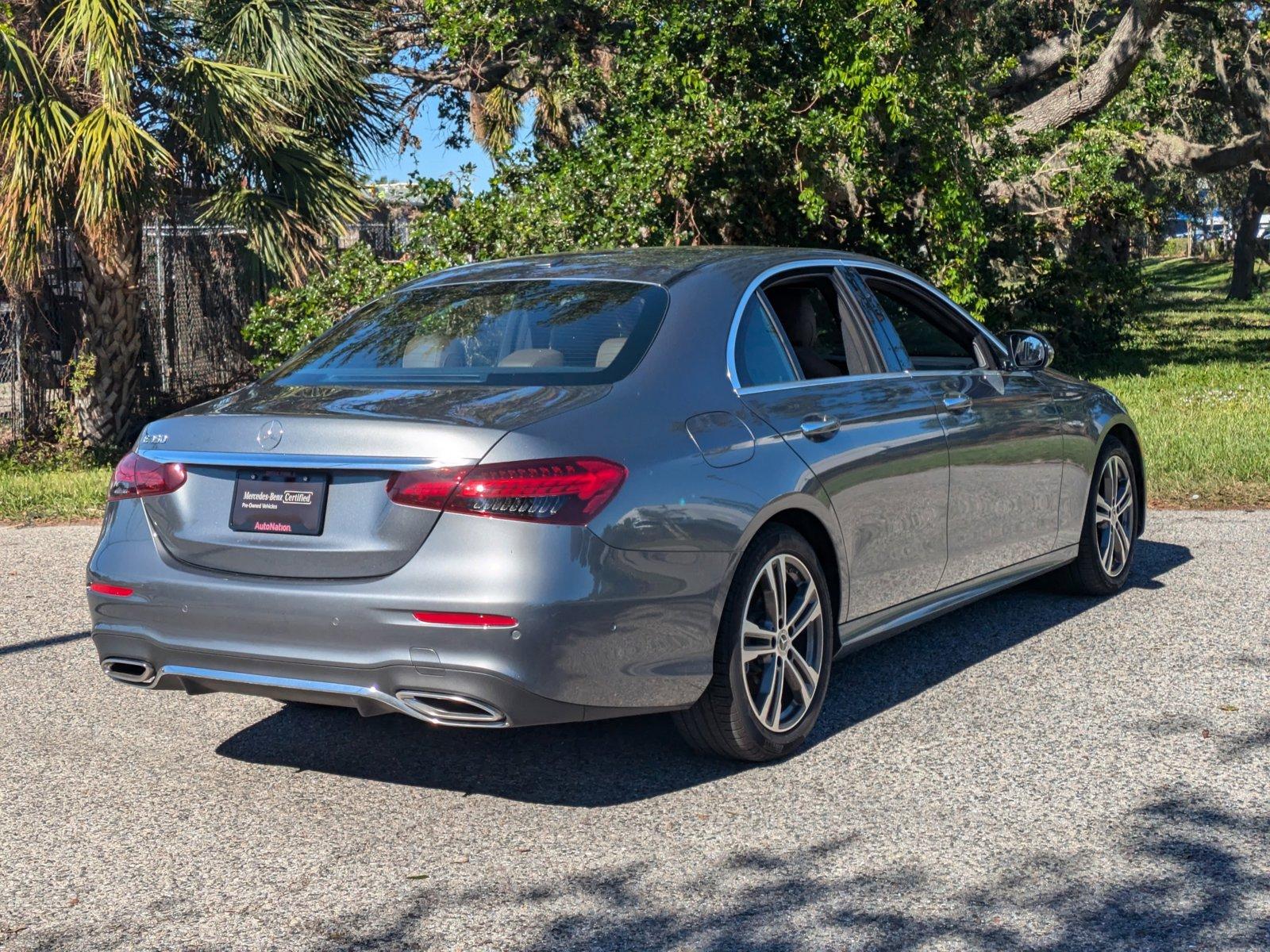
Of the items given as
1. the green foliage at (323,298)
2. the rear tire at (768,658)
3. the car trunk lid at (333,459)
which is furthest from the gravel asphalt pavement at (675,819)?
the green foliage at (323,298)

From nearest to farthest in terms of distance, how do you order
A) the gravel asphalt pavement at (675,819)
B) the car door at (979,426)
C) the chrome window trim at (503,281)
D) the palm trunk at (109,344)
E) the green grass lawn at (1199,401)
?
the gravel asphalt pavement at (675,819), the chrome window trim at (503,281), the car door at (979,426), the green grass lawn at (1199,401), the palm trunk at (109,344)

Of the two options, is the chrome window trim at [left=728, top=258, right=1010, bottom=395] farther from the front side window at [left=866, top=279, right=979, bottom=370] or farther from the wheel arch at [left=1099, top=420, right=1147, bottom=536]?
the wheel arch at [left=1099, top=420, right=1147, bottom=536]

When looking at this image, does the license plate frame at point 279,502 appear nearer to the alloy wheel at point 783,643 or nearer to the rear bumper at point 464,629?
the rear bumper at point 464,629

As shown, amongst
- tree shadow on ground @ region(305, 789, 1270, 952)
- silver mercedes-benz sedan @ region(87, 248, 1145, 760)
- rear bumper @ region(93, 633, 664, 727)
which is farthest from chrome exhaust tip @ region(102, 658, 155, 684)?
tree shadow on ground @ region(305, 789, 1270, 952)

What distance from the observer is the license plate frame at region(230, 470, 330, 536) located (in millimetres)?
4242

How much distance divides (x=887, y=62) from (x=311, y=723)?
32.1ft

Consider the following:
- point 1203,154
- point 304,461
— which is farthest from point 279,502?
point 1203,154

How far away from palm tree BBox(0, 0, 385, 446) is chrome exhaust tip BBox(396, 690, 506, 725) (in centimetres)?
868

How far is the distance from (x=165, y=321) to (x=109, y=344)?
1.73 meters

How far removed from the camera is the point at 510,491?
160 inches

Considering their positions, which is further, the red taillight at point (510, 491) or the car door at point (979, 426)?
the car door at point (979, 426)

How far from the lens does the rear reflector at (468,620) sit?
158 inches

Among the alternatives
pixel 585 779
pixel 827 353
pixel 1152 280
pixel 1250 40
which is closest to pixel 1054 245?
pixel 1152 280

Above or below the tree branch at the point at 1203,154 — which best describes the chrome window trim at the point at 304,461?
below
